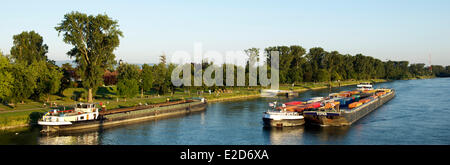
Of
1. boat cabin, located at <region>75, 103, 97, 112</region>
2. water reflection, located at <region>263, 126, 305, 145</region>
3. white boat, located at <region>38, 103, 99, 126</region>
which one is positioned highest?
boat cabin, located at <region>75, 103, 97, 112</region>

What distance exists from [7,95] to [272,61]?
14339 centimetres

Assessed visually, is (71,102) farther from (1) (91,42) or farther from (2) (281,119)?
(2) (281,119)

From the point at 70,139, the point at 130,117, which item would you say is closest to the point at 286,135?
the point at 130,117

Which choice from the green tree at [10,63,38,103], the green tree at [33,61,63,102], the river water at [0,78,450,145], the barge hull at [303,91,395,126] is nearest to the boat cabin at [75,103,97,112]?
the river water at [0,78,450,145]

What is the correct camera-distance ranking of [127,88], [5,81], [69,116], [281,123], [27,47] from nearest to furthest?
[69,116], [281,123], [5,81], [127,88], [27,47]

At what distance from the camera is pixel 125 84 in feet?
267

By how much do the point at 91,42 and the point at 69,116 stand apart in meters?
28.9

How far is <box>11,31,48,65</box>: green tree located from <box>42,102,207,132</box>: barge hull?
4564 centimetres

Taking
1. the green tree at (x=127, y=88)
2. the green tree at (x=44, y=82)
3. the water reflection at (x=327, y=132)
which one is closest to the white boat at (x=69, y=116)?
the green tree at (x=44, y=82)

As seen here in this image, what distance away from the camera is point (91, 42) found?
7719cm

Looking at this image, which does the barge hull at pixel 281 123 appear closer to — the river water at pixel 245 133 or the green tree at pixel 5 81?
the river water at pixel 245 133

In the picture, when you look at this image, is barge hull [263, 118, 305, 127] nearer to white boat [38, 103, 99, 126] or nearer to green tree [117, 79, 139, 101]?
white boat [38, 103, 99, 126]

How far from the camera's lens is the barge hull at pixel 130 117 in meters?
52.7

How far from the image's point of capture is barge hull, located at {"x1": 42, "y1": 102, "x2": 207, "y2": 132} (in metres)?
52.7
